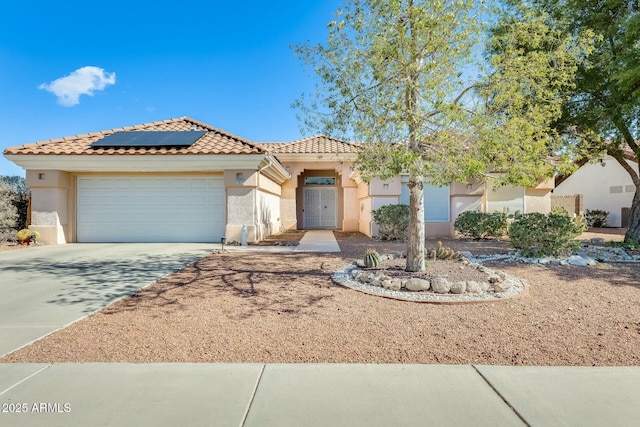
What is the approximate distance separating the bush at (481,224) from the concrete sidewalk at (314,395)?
10.9 metres

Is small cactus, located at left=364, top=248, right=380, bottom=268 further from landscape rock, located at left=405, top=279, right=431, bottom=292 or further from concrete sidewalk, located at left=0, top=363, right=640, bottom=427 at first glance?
concrete sidewalk, located at left=0, top=363, right=640, bottom=427

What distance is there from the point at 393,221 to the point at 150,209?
9.34m

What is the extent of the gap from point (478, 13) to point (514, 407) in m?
6.30

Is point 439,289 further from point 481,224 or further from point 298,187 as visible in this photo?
point 298,187

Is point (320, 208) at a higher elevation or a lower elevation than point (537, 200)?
lower

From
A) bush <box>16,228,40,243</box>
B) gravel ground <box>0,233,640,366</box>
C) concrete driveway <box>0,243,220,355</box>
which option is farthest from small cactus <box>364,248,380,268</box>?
bush <box>16,228,40,243</box>

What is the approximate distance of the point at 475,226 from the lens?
1373 cm

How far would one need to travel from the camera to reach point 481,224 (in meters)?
13.7

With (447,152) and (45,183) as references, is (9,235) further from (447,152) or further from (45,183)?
(447,152)

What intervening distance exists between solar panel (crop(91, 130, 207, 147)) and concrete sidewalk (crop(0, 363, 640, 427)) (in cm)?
989

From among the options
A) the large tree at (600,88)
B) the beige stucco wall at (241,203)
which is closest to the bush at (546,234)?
the large tree at (600,88)

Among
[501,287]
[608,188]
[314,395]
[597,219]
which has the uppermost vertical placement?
[608,188]

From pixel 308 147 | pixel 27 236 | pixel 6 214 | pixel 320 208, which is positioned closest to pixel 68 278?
pixel 27 236

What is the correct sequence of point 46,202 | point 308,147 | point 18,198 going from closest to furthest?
point 46,202, point 18,198, point 308,147
